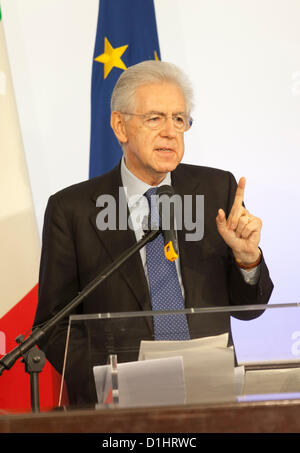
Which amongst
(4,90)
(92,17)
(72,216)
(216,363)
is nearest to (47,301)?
(72,216)

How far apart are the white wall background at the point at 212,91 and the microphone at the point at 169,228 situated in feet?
5.33

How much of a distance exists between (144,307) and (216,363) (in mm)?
782

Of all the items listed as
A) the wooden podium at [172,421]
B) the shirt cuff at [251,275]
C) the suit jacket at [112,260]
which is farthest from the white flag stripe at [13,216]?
the wooden podium at [172,421]

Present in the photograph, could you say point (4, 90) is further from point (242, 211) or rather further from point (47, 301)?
point (242, 211)

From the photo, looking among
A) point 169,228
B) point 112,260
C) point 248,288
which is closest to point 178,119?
point 112,260

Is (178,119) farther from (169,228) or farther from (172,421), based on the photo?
(172,421)

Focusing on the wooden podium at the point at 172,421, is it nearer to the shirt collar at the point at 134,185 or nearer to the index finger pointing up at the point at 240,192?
the index finger pointing up at the point at 240,192

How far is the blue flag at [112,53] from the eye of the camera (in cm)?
336

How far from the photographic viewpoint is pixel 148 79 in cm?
257

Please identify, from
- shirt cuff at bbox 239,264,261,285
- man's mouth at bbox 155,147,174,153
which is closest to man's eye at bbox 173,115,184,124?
man's mouth at bbox 155,147,174,153

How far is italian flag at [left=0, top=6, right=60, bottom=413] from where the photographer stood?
302cm

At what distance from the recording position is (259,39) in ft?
11.7

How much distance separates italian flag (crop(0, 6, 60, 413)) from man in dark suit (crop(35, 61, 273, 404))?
53cm

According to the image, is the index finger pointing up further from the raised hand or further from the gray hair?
the gray hair
